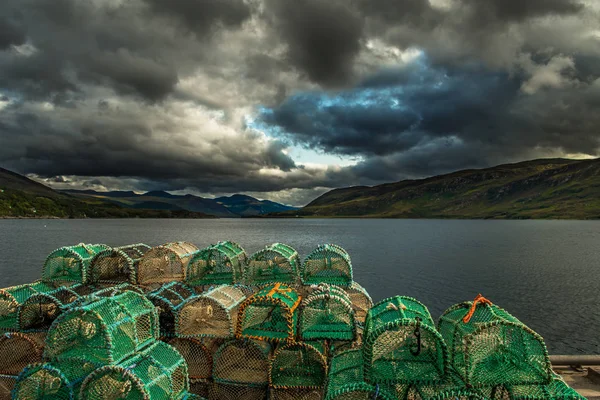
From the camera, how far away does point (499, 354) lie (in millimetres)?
7754

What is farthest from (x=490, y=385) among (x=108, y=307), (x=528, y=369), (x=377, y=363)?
(x=108, y=307)

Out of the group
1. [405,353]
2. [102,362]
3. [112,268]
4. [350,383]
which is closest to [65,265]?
[112,268]

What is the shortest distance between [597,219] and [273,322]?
813 ft

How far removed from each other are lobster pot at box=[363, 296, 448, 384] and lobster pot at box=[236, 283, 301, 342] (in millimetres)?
2339

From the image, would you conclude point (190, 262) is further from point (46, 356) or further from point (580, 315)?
point (580, 315)

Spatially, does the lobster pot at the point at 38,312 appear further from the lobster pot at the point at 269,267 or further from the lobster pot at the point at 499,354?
the lobster pot at the point at 499,354

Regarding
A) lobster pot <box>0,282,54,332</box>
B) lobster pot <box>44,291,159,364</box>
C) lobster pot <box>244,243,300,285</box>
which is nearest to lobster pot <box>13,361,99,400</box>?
lobster pot <box>44,291,159,364</box>

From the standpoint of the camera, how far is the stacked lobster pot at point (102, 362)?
7.38m

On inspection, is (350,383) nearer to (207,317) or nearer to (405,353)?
(405,353)

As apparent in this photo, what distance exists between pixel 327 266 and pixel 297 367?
4637mm

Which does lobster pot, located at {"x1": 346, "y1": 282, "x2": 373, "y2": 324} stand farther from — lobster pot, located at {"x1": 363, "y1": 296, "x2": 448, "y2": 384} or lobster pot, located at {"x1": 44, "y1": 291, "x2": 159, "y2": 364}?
lobster pot, located at {"x1": 44, "y1": 291, "x2": 159, "y2": 364}

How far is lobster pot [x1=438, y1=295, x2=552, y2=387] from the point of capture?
7203 mm

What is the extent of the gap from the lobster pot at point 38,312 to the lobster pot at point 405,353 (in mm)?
8354

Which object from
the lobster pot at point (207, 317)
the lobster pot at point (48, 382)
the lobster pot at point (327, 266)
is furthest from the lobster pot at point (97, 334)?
the lobster pot at point (327, 266)
